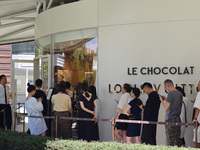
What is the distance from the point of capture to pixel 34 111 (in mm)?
9406

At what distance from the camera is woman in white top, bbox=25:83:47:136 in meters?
9.27

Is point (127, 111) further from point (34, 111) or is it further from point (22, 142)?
point (22, 142)

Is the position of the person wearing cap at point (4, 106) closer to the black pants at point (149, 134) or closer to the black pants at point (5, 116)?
the black pants at point (5, 116)

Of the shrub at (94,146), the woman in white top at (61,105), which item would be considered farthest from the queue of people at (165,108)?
the shrub at (94,146)

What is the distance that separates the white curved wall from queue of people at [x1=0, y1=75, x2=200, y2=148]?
801 millimetres

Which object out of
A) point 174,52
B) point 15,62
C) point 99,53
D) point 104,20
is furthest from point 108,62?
point 15,62

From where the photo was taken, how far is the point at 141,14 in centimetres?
1039

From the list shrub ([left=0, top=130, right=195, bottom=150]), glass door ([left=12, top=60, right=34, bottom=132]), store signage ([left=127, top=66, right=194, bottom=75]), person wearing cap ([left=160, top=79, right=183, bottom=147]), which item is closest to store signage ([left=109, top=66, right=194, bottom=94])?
store signage ([left=127, top=66, right=194, bottom=75])

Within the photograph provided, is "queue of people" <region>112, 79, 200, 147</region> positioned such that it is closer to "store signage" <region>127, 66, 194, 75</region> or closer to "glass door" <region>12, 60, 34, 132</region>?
"store signage" <region>127, 66, 194, 75</region>

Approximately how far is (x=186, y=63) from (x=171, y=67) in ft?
1.26

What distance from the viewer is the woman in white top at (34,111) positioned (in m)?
9.27

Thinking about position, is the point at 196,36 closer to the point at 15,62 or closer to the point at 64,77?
the point at 64,77

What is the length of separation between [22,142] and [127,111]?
3.16 m

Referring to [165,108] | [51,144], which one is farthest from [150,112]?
[51,144]
